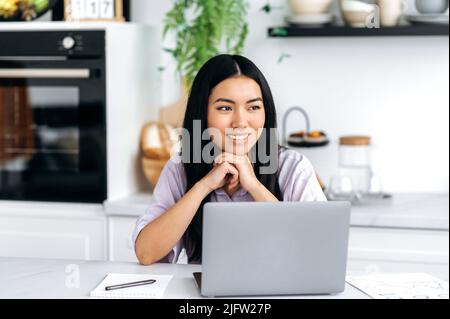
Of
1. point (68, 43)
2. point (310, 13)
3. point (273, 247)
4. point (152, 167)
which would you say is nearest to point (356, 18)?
point (310, 13)

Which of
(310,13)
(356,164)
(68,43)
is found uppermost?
(310,13)

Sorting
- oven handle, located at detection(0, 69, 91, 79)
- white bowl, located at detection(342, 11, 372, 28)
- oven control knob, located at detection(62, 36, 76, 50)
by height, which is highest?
white bowl, located at detection(342, 11, 372, 28)

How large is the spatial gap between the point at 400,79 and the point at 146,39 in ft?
3.06

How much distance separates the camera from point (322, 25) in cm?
282

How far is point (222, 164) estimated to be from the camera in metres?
1.71

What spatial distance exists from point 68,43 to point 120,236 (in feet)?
2.14

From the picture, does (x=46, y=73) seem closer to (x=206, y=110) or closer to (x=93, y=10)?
(x=93, y=10)

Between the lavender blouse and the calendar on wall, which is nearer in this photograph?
the lavender blouse

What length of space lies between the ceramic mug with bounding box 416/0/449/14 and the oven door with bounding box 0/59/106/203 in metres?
1.10

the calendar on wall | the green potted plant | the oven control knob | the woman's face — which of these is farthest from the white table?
the green potted plant

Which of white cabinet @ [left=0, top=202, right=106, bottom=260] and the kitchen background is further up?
the kitchen background

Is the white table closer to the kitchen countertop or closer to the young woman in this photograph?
the young woman

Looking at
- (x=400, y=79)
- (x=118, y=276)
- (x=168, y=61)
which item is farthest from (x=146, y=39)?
(x=118, y=276)

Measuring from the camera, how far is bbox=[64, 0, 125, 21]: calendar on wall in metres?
2.68
